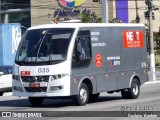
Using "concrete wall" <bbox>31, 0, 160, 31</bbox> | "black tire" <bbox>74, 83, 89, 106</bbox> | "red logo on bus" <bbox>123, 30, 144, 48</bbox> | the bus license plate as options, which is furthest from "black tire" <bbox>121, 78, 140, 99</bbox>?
"concrete wall" <bbox>31, 0, 160, 31</bbox>

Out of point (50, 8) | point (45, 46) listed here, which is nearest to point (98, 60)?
point (45, 46)

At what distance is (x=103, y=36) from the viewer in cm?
2083

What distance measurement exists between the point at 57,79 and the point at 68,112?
181 cm

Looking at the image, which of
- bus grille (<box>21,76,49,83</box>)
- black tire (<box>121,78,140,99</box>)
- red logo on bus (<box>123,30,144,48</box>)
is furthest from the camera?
black tire (<box>121,78,140,99</box>)

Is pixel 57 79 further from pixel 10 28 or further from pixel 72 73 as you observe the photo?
pixel 10 28

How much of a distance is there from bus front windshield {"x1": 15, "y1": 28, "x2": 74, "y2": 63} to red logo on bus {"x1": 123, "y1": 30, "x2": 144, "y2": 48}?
11.5 feet

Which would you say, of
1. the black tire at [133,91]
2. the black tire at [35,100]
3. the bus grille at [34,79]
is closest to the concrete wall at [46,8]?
the black tire at [133,91]

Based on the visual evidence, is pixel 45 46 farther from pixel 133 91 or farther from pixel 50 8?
pixel 50 8

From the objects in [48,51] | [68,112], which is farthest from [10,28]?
[68,112]

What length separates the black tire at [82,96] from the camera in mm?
19203

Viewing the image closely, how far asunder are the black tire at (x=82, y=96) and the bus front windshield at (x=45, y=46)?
133 cm

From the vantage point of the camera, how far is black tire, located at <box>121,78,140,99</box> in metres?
22.4

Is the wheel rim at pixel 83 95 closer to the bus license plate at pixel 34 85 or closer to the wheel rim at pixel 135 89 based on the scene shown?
the bus license plate at pixel 34 85

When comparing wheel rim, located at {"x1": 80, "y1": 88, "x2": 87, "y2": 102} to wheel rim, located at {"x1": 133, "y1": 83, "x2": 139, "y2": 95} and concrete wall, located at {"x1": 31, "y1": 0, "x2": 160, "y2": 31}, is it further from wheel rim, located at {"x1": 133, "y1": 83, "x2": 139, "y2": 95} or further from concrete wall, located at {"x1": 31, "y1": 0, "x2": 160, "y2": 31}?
concrete wall, located at {"x1": 31, "y1": 0, "x2": 160, "y2": 31}
